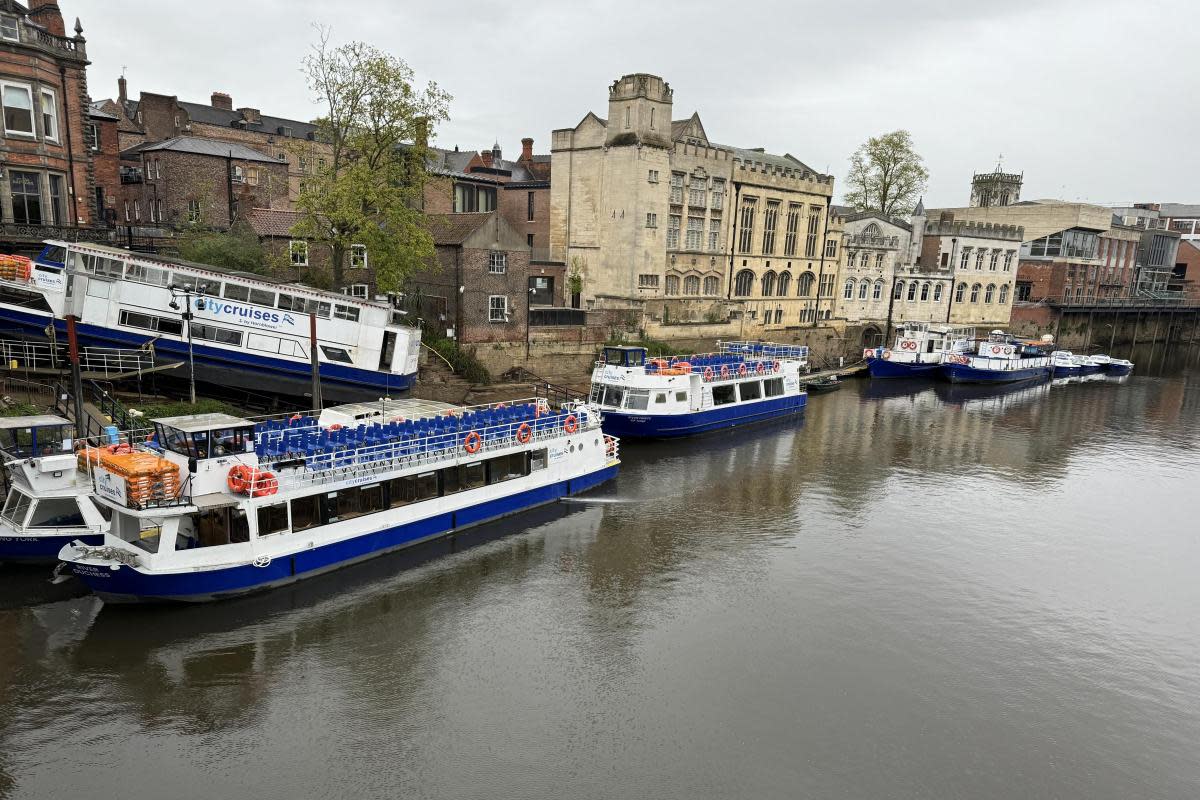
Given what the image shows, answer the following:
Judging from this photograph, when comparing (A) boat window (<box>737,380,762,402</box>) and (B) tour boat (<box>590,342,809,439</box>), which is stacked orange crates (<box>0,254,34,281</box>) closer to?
(B) tour boat (<box>590,342,809,439</box>)

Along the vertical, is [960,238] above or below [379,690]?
above

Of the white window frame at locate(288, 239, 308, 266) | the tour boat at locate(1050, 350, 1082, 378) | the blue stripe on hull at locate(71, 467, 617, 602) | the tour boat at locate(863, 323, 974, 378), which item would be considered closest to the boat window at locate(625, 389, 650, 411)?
the blue stripe on hull at locate(71, 467, 617, 602)

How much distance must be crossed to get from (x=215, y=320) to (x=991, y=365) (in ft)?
219

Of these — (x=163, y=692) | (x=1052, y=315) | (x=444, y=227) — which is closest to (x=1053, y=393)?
(x=1052, y=315)

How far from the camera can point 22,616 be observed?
20.9 metres

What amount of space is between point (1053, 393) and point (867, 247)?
76.4ft

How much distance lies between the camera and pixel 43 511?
22625 mm

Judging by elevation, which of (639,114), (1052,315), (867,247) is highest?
(639,114)

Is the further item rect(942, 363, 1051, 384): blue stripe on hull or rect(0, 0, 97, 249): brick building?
rect(942, 363, 1051, 384): blue stripe on hull

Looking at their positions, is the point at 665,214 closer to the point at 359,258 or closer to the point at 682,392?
the point at 682,392

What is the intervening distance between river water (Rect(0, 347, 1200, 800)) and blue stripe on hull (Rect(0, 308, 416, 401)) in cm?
1237

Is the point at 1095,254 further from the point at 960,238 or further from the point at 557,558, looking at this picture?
the point at 557,558

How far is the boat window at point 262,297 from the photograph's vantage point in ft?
116

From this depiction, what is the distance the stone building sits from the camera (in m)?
58.6
